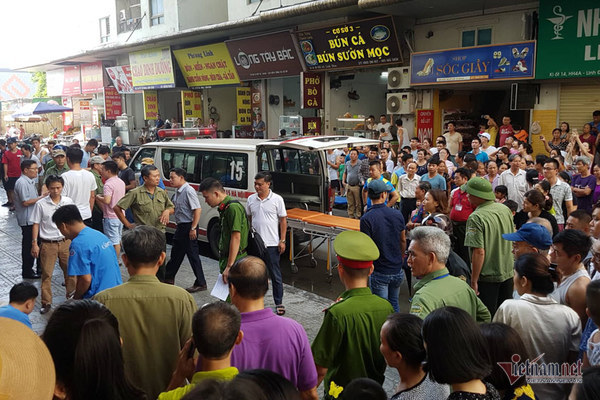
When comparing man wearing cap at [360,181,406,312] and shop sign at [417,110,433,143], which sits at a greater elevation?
shop sign at [417,110,433,143]

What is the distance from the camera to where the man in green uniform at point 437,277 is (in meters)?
3.20

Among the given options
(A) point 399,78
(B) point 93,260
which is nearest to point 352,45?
(A) point 399,78

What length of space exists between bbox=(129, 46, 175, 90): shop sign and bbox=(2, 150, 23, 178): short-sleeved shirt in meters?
9.00

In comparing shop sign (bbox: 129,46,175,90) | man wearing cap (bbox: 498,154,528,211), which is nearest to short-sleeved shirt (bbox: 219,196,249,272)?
man wearing cap (bbox: 498,154,528,211)

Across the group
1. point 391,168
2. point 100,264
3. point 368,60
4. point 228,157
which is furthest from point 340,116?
point 100,264

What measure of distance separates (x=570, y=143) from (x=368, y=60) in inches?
246

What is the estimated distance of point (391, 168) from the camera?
12.2 meters

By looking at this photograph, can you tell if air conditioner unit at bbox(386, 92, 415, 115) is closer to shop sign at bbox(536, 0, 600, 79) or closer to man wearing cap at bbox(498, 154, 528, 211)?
shop sign at bbox(536, 0, 600, 79)

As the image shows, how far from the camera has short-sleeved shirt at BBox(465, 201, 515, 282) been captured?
4750 millimetres

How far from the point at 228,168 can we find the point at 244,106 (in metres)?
11.4

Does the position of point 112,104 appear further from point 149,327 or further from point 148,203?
point 149,327

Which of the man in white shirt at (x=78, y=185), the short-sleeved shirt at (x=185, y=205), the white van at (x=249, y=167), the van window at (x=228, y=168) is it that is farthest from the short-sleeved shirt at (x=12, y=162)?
the short-sleeved shirt at (x=185, y=205)

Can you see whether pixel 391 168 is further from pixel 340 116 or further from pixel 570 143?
pixel 340 116

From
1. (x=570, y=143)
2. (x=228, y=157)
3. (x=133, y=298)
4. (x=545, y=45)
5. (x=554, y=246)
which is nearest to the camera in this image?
(x=133, y=298)
